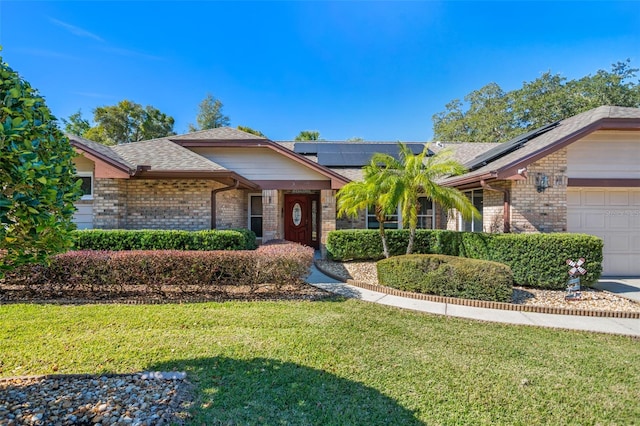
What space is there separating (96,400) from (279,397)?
5.91ft

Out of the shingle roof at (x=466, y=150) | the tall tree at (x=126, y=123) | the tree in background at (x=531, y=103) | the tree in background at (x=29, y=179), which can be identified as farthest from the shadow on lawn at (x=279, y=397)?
the tall tree at (x=126, y=123)

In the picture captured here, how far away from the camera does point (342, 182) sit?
11.8m

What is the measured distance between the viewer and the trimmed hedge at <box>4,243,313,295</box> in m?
6.64

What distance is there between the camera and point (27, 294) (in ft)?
22.2

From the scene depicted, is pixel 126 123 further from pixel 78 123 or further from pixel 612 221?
pixel 612 221

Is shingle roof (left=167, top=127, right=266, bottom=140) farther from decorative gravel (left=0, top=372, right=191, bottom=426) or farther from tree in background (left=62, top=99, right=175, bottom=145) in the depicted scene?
tree in background (left=62, top=99, right=175, bottom=145)

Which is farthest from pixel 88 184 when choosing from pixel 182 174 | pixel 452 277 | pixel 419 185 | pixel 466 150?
pixel 466 150

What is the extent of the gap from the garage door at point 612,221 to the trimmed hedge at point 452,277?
4.47m

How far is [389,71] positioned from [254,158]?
10.9 metres

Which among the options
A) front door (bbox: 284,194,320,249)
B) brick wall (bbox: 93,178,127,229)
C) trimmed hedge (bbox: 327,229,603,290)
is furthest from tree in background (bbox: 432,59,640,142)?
brick wall (bbox: 93,178,127,229)

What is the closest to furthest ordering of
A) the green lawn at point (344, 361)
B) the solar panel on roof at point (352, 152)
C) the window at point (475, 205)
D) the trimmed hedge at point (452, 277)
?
the green lawn at point (344, 361) < the trimmed hedge at point (452, 277) < the window at point (475, 205) < the solar panel on roof at point (352, 152)

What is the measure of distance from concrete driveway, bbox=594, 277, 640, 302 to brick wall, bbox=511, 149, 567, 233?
178 centimetres

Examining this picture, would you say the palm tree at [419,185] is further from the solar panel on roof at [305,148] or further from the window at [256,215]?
the solar panel on roof at [305,148]

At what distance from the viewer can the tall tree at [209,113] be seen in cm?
3697
